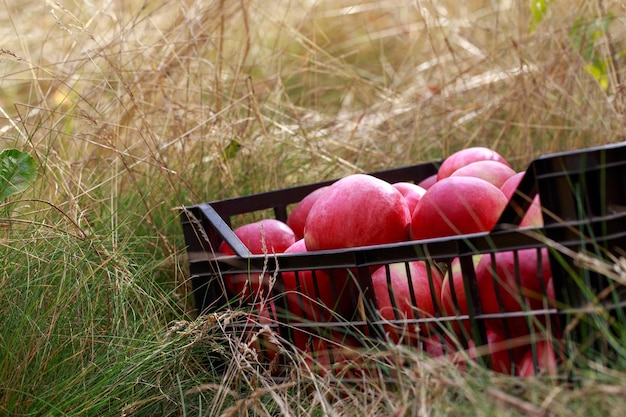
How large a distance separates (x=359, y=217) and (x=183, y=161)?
0.85 meters

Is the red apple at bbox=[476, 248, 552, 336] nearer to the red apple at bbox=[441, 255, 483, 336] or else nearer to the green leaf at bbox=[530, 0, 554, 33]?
the red apple at bbox=[441, 255, 483, 336]

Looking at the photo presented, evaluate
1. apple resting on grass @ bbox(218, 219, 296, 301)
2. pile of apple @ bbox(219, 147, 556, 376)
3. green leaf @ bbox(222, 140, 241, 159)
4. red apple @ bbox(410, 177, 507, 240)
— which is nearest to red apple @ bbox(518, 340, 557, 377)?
pile of apple @ bbox(219, 147, 556, 376)

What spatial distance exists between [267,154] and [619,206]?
1410 mm

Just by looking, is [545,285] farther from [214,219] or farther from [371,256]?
[214,219]

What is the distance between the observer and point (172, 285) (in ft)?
6.32

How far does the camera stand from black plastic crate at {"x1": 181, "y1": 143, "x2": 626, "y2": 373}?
1.15 meters

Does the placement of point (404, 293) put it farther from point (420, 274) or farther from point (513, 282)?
point (513, 282)

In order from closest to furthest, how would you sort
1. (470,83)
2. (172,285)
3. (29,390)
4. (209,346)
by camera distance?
(29,390)
(209,346)
(172,285)
(470,83)

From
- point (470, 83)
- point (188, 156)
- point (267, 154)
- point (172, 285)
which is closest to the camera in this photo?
point (172, 285)

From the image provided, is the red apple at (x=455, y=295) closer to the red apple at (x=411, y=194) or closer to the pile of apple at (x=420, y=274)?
the pile of apple at (x=420, y=274)

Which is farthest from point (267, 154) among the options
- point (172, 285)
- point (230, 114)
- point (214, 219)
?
point (214, 219)

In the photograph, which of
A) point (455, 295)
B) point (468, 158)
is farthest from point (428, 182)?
point (455, 295)

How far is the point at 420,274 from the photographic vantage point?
1470 millimetres

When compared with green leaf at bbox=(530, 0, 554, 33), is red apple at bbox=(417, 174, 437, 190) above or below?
below
